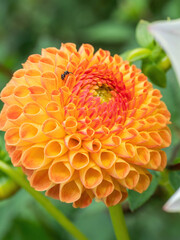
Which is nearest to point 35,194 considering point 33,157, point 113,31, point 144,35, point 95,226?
point 33,157

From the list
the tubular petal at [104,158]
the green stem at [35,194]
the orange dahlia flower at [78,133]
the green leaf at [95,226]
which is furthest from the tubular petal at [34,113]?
the green leaf at [95,226]

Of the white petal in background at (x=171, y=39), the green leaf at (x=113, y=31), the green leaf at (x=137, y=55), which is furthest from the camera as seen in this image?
the green leaf at (x=113, y=31)

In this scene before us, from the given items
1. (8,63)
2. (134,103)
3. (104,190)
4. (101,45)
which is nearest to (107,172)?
(104,190)

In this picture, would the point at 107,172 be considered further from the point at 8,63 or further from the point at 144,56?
the point at 8,63

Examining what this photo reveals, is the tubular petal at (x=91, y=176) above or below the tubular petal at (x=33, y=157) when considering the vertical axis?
below

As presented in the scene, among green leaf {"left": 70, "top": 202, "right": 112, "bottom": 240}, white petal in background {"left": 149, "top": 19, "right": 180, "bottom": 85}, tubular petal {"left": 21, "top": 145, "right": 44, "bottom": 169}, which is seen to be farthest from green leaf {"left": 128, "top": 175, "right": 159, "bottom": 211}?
green leaf {"left": 70, "top": 202, "right": 112, "bottom": 240}

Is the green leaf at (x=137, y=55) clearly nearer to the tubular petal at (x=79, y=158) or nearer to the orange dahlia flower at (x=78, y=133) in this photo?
the orange dahlia flower at (x=78, y=133)

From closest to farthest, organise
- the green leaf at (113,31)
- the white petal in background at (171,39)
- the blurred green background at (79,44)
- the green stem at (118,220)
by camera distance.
A: the white petal in background at (171,39) < the green stem at (118,220) < the blurred green background at (79,44) < the green leaf at (113,31)

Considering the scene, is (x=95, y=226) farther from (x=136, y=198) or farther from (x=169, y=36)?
(x=169, y=36)
